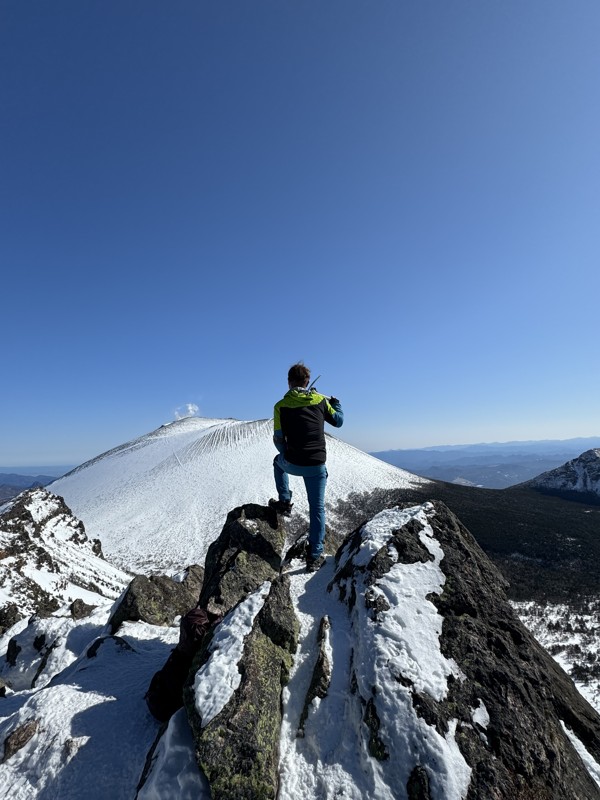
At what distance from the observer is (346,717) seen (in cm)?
558

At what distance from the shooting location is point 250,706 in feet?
17.6

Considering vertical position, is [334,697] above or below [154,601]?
above

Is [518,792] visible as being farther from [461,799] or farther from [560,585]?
[560,585]

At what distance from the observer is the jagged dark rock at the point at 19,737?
604 centimetres

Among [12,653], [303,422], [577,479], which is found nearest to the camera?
[303,422]

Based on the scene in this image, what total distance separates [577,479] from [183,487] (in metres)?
96.8

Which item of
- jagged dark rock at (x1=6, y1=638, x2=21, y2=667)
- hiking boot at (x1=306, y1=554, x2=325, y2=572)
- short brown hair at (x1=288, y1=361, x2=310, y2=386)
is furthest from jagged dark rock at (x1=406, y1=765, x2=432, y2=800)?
jagged dark rock at (x1=6, y1=638, x2=21, y2=667)

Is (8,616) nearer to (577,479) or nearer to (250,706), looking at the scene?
(250,706)

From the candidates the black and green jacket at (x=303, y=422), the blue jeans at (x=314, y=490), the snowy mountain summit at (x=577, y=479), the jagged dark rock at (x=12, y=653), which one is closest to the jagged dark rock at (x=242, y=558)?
the blue jeans at (x=314, y=490)

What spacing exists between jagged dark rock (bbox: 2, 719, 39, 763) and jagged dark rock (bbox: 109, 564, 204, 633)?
18.7 ft

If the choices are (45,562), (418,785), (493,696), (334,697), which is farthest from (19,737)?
(45,562)

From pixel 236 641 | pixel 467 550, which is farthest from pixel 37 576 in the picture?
pixel 467 550

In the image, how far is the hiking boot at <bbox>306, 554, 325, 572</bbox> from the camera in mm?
10359

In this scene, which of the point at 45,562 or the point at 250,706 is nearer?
the point at 250,706
